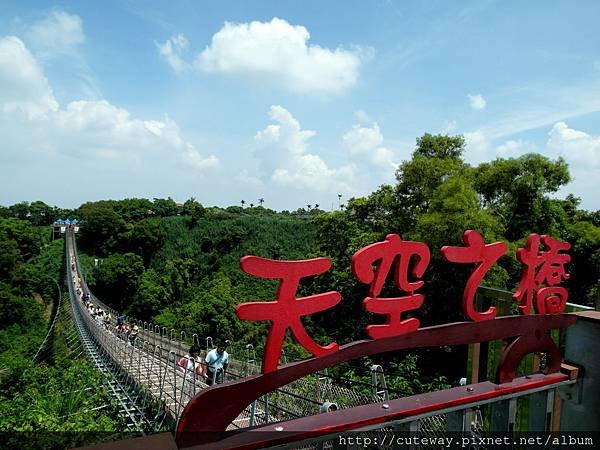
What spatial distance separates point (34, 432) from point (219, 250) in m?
27.6

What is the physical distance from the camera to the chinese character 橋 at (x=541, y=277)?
96.2 inches

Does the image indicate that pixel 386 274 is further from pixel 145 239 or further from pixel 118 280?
pixel 145 239

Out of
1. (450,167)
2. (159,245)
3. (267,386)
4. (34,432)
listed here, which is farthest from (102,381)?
(159,245)

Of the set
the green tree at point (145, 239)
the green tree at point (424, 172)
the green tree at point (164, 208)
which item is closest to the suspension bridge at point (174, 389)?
the green tree at point (424, 172)

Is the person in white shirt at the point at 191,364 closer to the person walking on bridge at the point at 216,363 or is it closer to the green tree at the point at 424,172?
the person walking on bridge at the point at 216,363

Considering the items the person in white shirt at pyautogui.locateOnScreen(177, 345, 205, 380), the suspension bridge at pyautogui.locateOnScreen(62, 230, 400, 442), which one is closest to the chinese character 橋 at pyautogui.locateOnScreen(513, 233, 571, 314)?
the suspension bridge at pyautogui.locateOnScreen(62, 230, 400, 442)

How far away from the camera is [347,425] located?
123 centimetres

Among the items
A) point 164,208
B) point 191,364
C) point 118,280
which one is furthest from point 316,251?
point 164,208

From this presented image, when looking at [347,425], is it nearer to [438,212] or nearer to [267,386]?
[267,386]

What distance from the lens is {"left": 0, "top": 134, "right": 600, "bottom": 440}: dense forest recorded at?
11.7 meters

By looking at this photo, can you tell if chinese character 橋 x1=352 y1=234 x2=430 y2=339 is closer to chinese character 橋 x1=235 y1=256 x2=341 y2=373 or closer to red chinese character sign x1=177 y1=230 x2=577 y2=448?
red chinese character sign x1=177 y1=230 x2=577 y2=448

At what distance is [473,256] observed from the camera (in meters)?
2.35

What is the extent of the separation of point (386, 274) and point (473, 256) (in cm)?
58

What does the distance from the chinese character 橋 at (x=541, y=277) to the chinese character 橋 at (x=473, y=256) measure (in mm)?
294
